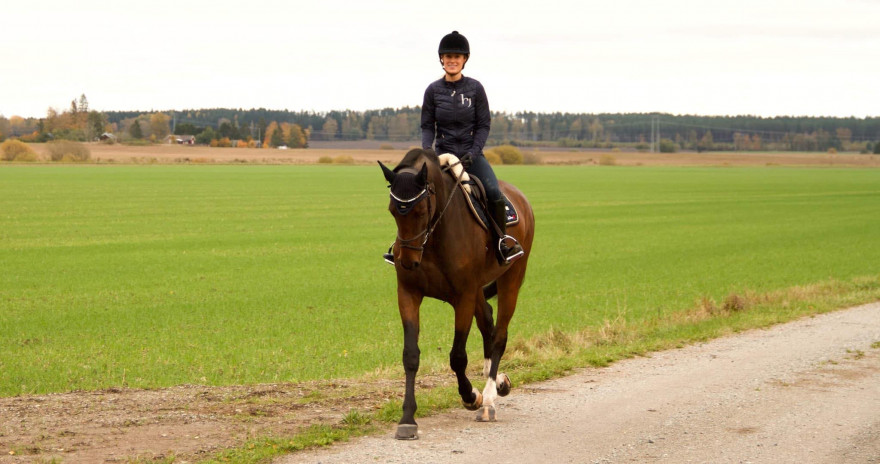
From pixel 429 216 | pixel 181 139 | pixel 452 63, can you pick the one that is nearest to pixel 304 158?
pixel 181 139

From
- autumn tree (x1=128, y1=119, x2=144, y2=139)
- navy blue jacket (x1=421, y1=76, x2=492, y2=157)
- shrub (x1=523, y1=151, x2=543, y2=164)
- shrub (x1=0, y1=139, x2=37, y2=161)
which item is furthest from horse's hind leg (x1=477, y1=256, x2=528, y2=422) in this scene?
autumn tree (x1=128, y1=119, x2=144, y2=139)

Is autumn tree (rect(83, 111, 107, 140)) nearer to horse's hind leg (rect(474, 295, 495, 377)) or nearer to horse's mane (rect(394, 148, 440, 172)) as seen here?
horse's hind leg (rect(474, 295, 495, 377))

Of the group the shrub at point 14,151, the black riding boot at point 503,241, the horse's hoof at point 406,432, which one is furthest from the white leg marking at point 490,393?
the shrub at point 14,151

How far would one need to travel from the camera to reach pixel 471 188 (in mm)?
9406

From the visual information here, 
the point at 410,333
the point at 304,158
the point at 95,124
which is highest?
the point at 95,124

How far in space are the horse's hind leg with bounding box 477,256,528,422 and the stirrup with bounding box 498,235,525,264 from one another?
1.97 feet

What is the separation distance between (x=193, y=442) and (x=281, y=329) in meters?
8.30

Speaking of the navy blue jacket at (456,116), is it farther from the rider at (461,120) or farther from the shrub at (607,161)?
the shrub at (607,161)

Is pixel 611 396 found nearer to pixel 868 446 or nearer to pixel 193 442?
pixel 868 446

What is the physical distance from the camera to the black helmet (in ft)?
30.7

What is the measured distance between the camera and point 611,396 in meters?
10.0

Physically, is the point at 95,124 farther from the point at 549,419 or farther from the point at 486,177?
the point at 549,419

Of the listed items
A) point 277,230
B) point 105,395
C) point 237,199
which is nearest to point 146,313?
point 105,395

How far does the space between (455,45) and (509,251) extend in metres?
2.07
